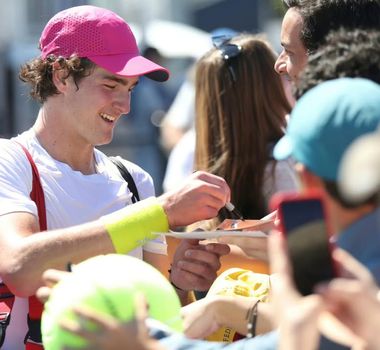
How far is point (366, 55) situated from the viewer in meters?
2.50

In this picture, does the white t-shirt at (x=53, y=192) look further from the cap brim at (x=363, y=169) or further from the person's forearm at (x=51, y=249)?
the cap brim at (x=363, y=169)

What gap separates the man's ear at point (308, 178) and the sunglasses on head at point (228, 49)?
251 cm

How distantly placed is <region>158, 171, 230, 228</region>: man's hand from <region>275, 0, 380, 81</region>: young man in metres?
0.62

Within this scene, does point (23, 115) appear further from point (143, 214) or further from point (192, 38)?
point (143, 214)

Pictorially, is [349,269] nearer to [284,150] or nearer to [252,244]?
[284,150]

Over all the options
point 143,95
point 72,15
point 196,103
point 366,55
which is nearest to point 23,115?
point 143,95

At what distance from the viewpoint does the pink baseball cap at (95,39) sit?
137 inches

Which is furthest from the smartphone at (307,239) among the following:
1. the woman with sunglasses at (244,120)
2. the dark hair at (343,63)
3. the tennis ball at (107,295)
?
the woman with sunglasses at (244,120)

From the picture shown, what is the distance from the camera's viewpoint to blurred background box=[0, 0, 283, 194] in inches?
442

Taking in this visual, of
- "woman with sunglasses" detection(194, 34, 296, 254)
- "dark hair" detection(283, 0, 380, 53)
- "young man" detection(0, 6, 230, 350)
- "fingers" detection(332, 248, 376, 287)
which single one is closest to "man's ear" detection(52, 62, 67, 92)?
"young man" detection(0, 6, 230, 350)

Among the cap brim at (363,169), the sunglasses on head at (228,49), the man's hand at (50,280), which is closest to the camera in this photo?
the cap brim at (363,169)

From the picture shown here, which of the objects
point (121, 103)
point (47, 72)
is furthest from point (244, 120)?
point (47, 72)

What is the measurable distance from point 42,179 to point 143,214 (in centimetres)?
48

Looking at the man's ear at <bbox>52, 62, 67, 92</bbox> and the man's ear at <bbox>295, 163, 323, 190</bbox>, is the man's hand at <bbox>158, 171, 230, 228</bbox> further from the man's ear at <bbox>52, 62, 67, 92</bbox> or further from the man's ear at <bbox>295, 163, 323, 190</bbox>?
the man's ear at <bbox>295, 163, 323, 190</bbox>
